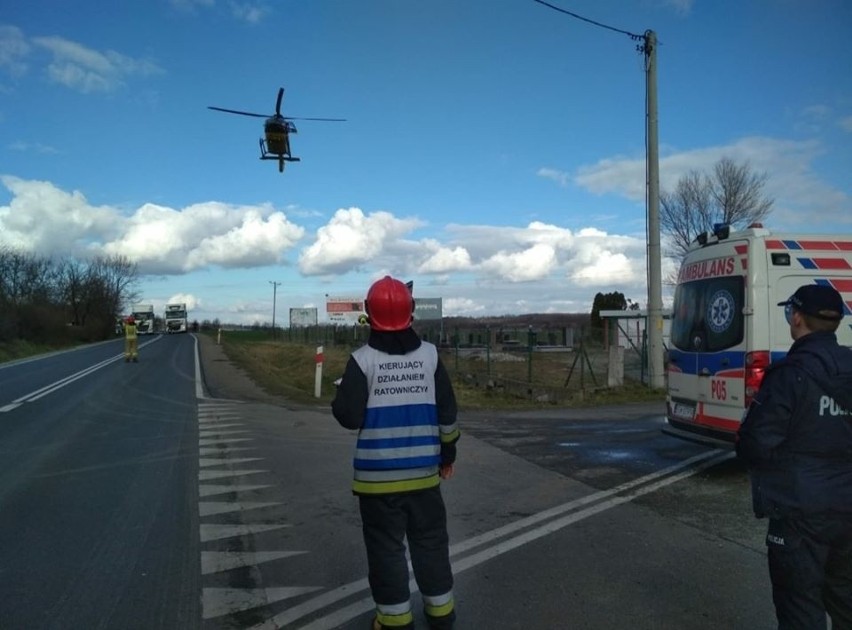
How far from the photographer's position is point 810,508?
2.98 m

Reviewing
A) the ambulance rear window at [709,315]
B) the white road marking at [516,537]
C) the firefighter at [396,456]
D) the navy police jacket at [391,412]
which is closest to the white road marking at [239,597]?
the white road marking at [516,537]

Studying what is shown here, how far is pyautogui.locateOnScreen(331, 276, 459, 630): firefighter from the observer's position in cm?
358

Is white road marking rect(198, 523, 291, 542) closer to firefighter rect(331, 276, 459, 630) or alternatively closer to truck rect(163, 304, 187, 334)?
firefighter rect(331, 276, 459, 630)

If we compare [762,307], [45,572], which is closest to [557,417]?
[762,307]

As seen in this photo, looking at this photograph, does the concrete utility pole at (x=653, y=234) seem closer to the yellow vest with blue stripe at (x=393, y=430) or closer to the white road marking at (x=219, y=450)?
the white road marking at (x=219, y=450)

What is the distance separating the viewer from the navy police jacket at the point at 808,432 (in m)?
2.99

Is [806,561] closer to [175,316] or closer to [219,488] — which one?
[219,488]

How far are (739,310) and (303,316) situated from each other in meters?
61.4

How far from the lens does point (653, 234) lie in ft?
59.4

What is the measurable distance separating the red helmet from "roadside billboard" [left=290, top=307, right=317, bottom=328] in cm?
6323

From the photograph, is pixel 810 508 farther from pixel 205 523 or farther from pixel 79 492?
pixel 79 492

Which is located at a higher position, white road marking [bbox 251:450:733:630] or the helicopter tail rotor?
the helicopter tail rotor

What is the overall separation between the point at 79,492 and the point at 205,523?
1.98 m

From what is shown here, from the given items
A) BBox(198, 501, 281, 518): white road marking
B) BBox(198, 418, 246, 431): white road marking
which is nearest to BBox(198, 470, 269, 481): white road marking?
BBox(198, 501, 281, 518): white road marking
